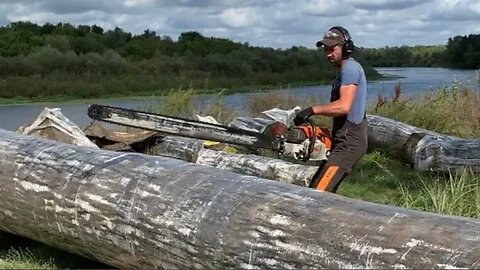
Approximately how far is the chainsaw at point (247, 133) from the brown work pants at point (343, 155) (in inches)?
13.7

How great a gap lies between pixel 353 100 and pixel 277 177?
9.77 feet

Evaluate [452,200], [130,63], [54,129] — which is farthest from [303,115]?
[130,63]

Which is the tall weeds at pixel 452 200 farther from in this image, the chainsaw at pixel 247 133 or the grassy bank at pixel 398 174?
the chainsaw at pixel 247 133

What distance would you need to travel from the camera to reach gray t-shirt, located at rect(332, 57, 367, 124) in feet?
19.4

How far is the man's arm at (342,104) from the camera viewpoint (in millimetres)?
5871

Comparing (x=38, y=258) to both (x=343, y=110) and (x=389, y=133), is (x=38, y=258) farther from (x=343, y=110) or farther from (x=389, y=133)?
(x=389, y=133)

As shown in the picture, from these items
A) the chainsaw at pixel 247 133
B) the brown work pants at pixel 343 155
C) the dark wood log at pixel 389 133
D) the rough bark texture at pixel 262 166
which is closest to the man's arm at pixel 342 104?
the brown work pants at pixel 343 155

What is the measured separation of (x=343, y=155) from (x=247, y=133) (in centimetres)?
130

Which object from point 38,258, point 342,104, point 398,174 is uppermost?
point 342,104

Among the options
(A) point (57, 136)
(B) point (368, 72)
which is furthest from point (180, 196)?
(B) point (368, 72)

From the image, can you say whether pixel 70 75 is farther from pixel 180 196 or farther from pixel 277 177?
pixel 180 196

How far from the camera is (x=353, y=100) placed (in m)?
5.95

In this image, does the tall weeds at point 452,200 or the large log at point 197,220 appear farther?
the tall weeds at point 452,200

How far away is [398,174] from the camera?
1041cm
